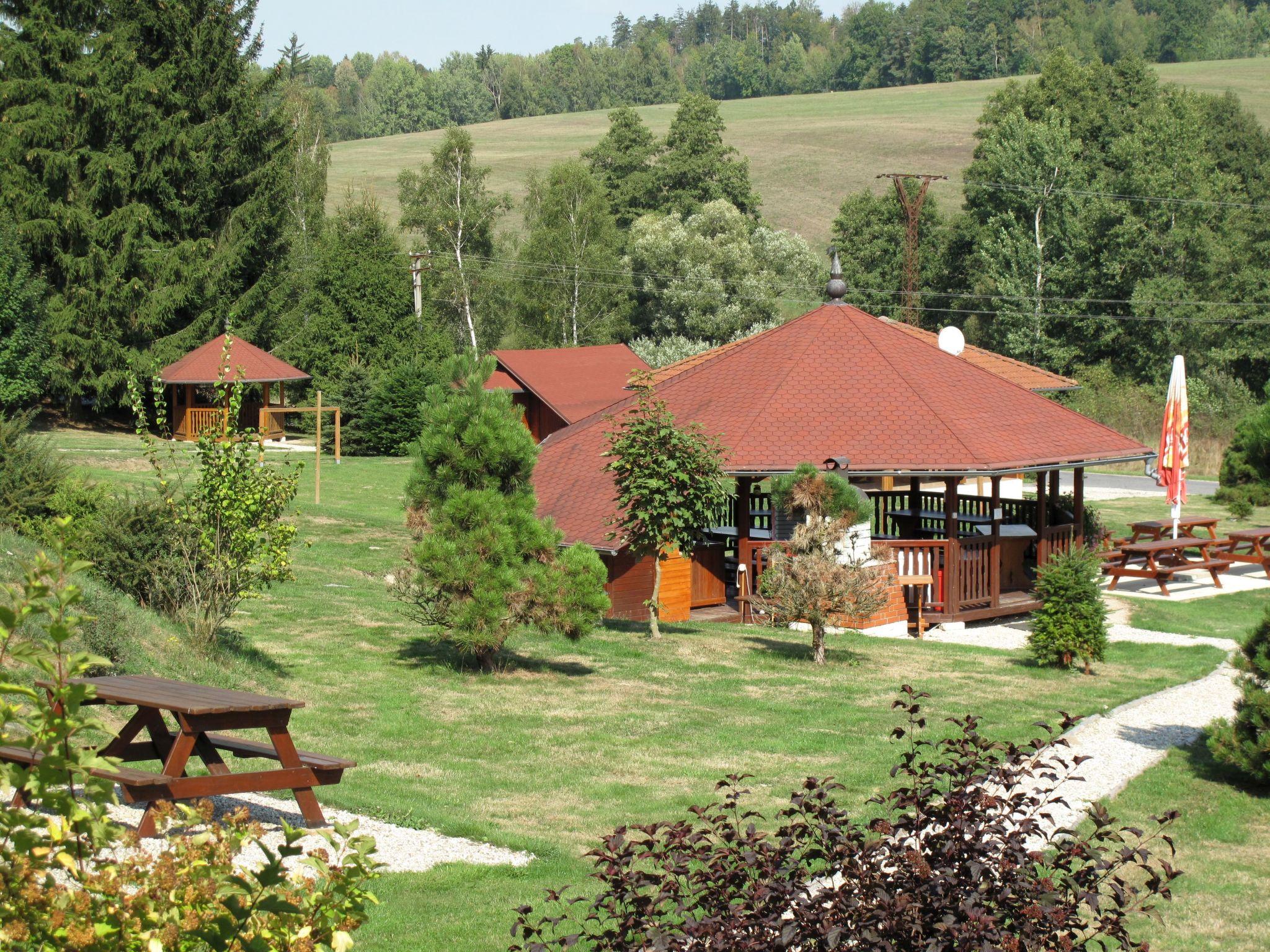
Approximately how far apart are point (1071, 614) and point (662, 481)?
16.1ft

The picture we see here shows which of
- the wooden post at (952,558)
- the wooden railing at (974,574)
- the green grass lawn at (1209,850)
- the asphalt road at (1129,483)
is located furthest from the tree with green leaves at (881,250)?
the green grass lawn at (1209,850)

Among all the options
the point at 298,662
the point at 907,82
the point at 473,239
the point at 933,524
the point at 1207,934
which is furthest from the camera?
the point at 907,82

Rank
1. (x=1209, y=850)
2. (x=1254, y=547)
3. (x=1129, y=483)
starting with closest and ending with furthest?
(x=1209, y=850) < (x=1254, y=547) < (x=1129, y=483)

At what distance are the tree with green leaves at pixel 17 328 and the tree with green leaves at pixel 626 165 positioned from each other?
34.8 meters

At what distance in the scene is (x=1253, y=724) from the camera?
10.0 meters

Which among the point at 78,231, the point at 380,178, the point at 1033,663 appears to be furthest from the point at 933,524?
the point at 380,178

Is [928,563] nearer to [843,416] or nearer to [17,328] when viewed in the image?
[843,416]

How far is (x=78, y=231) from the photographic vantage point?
4128cm

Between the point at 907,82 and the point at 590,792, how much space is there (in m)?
139

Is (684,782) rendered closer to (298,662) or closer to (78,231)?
(298,662)

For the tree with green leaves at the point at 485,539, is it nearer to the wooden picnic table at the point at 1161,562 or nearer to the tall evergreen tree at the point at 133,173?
the wooden picnic table at the point at 1161,562

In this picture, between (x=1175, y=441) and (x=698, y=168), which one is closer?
(x=1175, y=441)

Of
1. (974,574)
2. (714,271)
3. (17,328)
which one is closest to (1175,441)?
(974,574)

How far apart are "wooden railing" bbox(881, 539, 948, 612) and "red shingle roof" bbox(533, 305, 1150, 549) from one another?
3.99 ft
